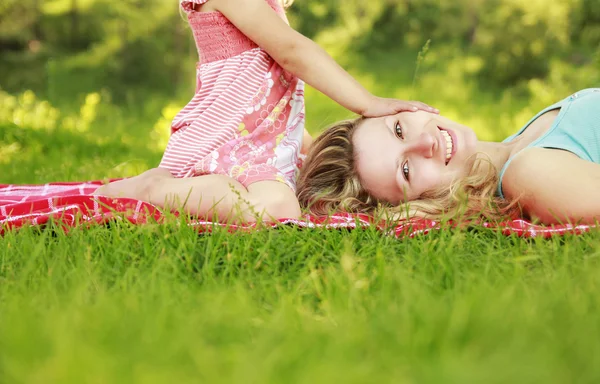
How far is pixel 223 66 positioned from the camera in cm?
299

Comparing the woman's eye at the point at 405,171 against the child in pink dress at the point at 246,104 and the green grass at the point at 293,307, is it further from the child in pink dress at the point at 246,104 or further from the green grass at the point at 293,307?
the green grass at the point at 293,307

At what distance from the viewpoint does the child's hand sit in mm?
2695

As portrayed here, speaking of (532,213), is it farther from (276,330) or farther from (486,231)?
(276,330)

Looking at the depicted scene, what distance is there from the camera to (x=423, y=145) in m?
2.50

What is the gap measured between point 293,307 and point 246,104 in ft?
4.99

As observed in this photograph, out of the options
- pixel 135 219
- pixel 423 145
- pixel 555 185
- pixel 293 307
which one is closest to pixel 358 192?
pixel 423 145

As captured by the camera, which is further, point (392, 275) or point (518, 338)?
point (392, 275)

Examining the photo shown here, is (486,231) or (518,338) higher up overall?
(486,231)

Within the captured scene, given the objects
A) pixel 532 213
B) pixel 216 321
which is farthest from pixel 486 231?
pixel 216 321

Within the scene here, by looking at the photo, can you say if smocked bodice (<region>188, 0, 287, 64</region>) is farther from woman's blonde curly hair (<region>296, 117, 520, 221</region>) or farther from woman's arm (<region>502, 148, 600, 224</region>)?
woman's arm (<region>502, 148, 600, 224</region>)

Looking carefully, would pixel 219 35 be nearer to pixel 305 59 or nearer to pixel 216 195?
pixel 305 59

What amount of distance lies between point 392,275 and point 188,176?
133cm

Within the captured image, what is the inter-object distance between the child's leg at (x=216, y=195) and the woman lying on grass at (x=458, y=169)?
10.6 inches

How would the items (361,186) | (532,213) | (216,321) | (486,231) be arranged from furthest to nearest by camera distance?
(361,186) < (532,213) < (486,231) < (216,321)
